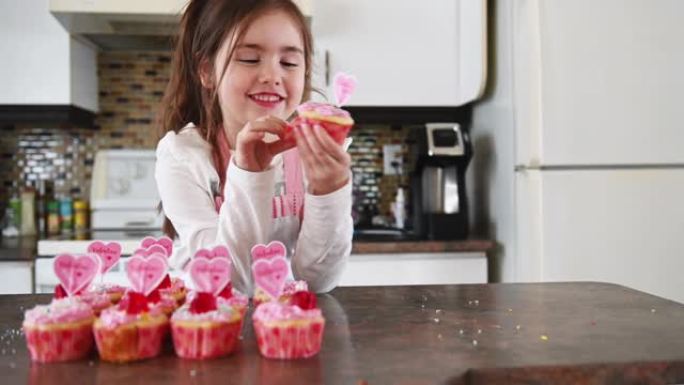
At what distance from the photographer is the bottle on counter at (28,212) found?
102 inches

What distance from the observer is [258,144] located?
38.2 inches

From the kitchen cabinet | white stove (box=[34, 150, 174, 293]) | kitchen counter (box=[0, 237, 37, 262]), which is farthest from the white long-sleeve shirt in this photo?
white stove (box=[34, 150, 174, 293])

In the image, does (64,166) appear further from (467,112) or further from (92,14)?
(467,112)

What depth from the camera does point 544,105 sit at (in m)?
1.98

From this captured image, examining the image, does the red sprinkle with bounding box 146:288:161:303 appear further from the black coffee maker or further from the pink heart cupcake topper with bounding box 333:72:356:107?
the black coffee maker

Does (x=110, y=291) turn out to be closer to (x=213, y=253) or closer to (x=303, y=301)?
(x=213, y=253)

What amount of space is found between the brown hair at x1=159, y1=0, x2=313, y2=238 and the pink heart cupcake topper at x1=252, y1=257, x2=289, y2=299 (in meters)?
0.48

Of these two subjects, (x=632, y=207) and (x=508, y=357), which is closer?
(x=508, y=357)

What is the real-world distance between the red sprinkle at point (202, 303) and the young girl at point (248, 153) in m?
0.26

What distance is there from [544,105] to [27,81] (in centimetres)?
180

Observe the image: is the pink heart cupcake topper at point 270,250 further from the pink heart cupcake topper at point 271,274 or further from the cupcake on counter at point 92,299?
the cupcake on counter at point 92,299

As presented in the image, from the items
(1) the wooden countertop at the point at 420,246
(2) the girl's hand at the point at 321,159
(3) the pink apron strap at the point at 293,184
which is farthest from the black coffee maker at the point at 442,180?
(2) the girl's hand at the point at 321,159

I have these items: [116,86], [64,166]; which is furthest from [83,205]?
[116,86]

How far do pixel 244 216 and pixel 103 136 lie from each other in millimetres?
1951
